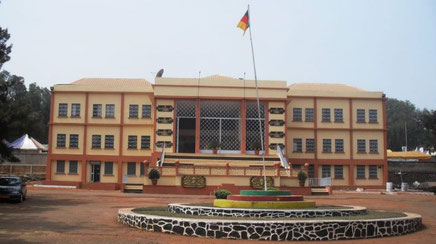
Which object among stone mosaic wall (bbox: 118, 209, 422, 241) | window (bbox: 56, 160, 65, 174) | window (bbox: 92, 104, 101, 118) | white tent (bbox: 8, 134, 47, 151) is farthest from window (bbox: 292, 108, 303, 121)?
white tent (bbox: 8, 134, 47, 151)

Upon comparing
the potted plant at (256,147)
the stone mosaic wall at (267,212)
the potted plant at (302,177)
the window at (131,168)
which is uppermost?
the potted plant at (256,147)

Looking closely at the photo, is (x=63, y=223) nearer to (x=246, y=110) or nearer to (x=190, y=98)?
(x=190, y=98)

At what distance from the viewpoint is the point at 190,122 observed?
138 feet

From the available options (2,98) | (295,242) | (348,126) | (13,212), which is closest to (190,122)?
(348,126)

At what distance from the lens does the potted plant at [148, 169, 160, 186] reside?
96.9 ft

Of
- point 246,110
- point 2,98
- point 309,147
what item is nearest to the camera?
point 2,98

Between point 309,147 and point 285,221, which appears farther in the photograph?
point 309,147

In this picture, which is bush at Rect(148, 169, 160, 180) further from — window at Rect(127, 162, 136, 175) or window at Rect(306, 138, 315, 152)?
window at Rect(306, 138, 315, 152)

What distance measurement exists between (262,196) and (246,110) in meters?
22.5

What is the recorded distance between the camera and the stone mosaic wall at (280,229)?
11.9 m

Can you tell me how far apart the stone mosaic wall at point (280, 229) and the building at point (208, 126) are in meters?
22.2

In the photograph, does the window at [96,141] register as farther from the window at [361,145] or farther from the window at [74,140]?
the window at [361,145]

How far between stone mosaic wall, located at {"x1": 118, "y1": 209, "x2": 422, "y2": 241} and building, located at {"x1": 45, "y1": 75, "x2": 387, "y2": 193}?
72.8ft

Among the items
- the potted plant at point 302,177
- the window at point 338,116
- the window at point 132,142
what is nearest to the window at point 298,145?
the window at point 338,116
